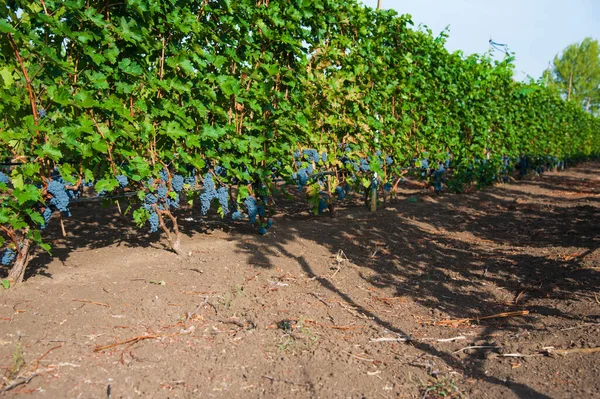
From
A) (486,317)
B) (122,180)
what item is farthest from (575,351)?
(122,180)

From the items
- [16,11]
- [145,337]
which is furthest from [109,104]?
[145,337]

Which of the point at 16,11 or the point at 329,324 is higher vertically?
the point at 16,11

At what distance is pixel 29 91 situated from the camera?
3.56m

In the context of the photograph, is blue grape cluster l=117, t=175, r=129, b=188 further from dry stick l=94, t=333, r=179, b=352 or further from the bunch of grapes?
dry stick l=94, t=333, r=179, b=352

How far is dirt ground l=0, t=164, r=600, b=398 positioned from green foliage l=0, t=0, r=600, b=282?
569 mm

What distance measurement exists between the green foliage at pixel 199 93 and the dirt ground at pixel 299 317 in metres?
0.57

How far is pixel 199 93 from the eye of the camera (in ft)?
15.1

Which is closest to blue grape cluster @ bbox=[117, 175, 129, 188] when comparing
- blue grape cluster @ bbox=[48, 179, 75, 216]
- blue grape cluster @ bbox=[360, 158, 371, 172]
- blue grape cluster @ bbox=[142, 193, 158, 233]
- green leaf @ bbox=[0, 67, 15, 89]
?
blue grape cluster @ bbox=[142, 193, 158, 233]

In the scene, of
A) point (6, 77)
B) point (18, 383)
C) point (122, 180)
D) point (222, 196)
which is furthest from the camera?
point (222, 196)

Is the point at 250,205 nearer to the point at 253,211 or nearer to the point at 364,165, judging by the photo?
the point at 253,211

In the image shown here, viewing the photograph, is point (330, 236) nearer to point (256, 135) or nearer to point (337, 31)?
point (256, 135)

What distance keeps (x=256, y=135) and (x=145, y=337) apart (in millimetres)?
2588

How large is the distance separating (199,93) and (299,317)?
6.91 ft

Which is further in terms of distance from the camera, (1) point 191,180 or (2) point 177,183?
(1) point 191,180
